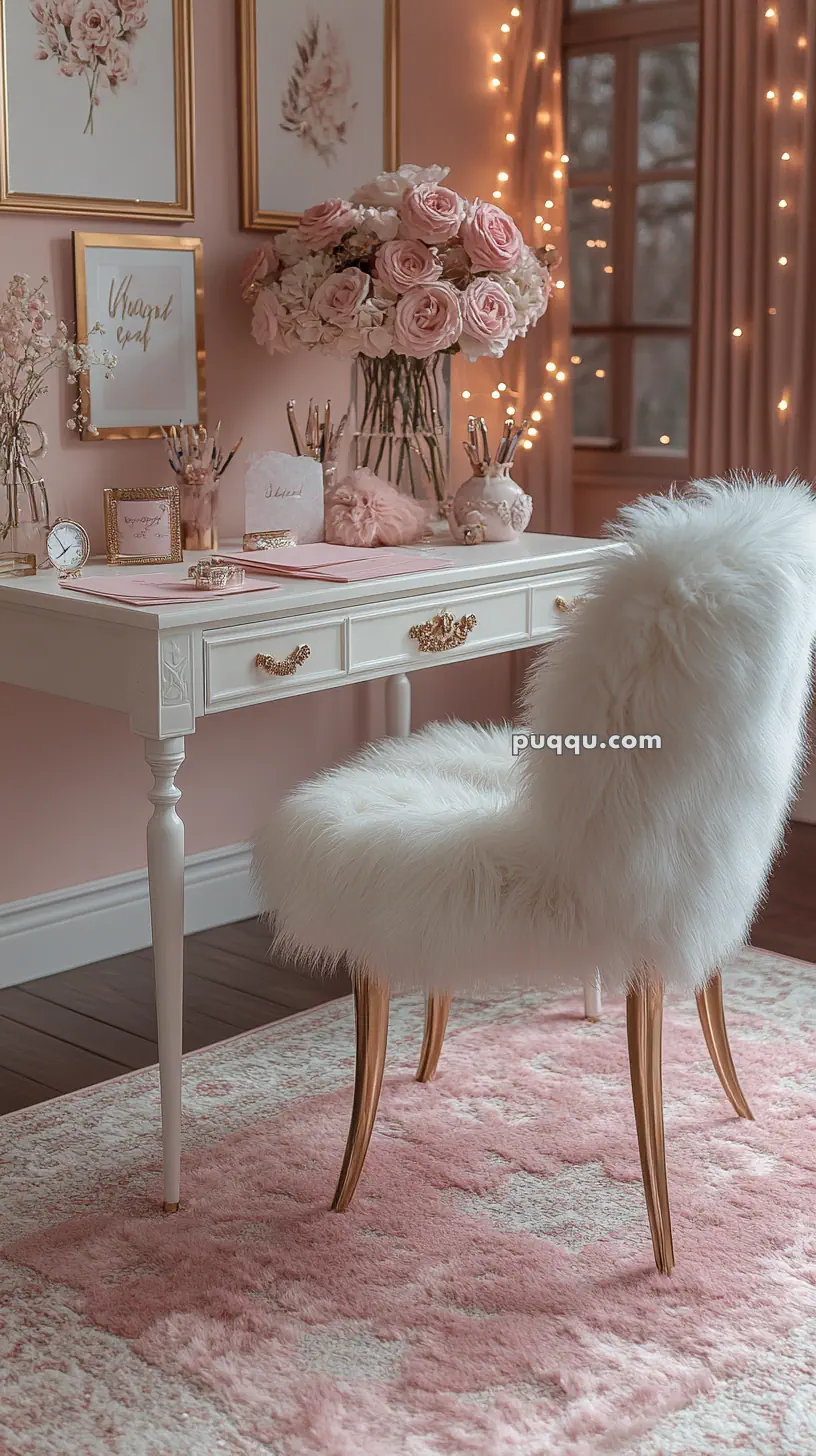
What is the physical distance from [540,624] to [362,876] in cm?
90

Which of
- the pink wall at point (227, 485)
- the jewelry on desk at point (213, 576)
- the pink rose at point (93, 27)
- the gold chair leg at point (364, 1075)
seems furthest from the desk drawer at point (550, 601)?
the pink rose at point (93, 27)

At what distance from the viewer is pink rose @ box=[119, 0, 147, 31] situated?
9.11ft

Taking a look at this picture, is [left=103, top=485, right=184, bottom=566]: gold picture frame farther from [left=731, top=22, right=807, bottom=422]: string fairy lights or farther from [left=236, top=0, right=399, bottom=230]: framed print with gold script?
[left=731, top=22, right=807, bottom=422]: string fairy lights

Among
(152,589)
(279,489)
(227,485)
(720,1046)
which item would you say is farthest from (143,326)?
(720,1046)

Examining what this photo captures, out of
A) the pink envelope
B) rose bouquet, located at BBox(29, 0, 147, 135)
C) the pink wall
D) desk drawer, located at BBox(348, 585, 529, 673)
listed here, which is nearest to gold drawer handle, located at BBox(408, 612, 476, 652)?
desk drawer, located at BBox(348, 585, 529, 673)

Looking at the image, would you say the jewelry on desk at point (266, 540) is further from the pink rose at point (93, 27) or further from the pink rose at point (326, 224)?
the pink rose at point (93, 27)

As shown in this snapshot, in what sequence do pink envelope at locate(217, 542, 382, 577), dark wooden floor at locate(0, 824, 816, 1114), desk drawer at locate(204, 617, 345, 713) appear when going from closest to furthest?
desk drawer at locate(204, 617, 345, 713) < pink envelope at locate(217, 542, 382, 577) < dark wooden floor at locate(0, 824, 816, 1114)

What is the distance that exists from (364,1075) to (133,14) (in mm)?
1935

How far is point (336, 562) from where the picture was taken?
2475mm

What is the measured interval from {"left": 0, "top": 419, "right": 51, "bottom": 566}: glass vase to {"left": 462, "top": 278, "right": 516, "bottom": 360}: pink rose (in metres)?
0.80

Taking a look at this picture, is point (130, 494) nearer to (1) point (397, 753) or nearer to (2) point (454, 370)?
(1) point (397, 753)

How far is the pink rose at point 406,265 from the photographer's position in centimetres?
272

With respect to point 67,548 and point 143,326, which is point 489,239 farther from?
point 67,548

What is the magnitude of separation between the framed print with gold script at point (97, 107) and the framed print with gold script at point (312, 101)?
164mm
